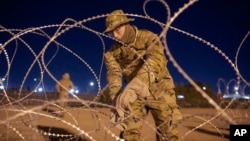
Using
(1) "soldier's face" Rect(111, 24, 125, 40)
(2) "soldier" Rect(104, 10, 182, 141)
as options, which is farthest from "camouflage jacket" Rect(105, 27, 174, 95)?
(1) "soldier's face" Rect(111, 24, 125, 40)

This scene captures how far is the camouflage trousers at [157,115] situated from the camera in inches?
220

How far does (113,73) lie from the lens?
5875mm

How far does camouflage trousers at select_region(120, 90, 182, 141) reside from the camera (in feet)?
18.4

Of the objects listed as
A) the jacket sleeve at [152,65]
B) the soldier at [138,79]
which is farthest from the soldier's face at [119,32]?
the jacket sleeve at [152,65]

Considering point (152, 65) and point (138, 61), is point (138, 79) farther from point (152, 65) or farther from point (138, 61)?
point (138, 61)

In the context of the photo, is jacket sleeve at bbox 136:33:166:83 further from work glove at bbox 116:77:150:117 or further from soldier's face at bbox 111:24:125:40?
soldier's face at bbox 111:24:125:40

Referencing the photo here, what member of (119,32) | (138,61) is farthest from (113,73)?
(119,32)

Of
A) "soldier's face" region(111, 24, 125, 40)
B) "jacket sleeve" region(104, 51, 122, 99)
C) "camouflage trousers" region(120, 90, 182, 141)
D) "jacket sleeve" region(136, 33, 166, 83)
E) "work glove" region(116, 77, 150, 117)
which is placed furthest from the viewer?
"jacket sleeve" region(104, 51, 122, 99)

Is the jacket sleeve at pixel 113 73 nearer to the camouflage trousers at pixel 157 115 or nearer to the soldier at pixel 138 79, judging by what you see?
the soldier at pixel 138 79

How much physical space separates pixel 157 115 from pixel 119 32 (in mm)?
1177

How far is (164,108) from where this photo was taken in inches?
227

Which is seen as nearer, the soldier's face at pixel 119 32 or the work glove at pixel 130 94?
the work glove at pixel 130 94

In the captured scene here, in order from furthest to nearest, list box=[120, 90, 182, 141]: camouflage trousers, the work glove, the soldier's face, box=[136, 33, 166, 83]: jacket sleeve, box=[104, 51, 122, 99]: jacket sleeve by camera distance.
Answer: box=[104, 51, 122, 99]: jacket sleeve → box=[120, 90, 182, 141]: camouflage trousers → the soldier's face → box=[136, 33, 166, 83]: jacket sleeve → the work glove

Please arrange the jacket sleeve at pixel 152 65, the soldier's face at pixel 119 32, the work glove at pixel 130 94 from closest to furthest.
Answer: the work glove at pixel 130 94
the jacket sleeve at pixel 152 65
the soldier's face at pixel 119 32
